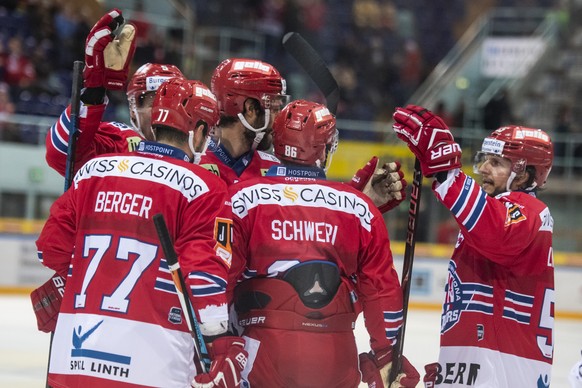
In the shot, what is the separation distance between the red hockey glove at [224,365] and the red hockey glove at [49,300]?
81 cm

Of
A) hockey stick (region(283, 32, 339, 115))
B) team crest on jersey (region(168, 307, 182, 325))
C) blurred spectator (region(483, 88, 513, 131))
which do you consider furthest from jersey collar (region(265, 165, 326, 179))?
blurred spectator (region(483, 88, 513, 131))

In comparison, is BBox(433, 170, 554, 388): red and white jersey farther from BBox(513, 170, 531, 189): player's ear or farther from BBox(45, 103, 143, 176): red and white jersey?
BBox(45, 103, 143, 176): red and white jersey

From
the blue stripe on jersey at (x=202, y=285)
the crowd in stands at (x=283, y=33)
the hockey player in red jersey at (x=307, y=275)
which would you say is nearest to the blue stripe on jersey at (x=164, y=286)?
the blue stripe on jersey at (x=202, y=285)

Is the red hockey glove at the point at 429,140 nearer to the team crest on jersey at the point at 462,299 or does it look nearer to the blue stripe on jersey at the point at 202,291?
the team crest on jersey at the point at 462,299

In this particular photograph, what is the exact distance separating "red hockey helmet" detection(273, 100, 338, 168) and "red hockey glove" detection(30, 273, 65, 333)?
884 millimetres

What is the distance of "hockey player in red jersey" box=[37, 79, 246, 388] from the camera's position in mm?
2879

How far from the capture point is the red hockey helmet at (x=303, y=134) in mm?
3215

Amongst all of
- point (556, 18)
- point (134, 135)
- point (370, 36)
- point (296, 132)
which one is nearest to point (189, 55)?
point (370, 36)

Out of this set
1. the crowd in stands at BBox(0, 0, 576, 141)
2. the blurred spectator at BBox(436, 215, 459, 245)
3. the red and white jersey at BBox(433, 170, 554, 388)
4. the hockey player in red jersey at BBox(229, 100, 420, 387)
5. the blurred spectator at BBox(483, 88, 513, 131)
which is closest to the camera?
the hockey player in red jersey at BBox(229, 100, 420, 387)

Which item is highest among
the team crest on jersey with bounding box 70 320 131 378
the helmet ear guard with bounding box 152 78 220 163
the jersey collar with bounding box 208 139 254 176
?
the helmet ear guard with bounding box 152 78 220 163

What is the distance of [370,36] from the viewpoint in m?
14.4

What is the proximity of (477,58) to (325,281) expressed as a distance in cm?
1065

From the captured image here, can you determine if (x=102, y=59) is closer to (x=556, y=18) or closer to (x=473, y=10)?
(x=556, y=18)

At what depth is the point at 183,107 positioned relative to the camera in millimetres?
3020
